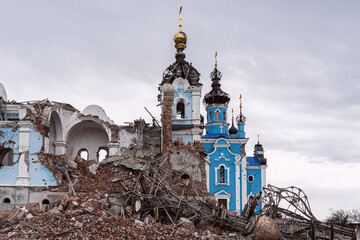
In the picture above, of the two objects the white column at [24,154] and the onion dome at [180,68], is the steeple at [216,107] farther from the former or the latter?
the white column at [24,154]

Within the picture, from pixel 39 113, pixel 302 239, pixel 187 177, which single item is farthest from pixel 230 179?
pixel 39 113

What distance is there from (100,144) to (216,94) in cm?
1622

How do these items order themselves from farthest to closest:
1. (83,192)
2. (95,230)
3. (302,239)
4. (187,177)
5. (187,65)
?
(187,65) < (187,177) < (83,192) < (302,239) < (95,230)

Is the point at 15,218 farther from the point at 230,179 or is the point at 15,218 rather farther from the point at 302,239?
the point at 230,179

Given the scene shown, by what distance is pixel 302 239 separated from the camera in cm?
1436

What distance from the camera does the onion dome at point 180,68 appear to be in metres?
26.9

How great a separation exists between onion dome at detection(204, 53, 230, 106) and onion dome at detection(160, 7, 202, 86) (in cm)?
769

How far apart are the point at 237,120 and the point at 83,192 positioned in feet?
99.5

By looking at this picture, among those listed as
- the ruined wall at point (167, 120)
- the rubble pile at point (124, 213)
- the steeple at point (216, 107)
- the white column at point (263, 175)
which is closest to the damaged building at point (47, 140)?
the rubble pile at point (124, 213)

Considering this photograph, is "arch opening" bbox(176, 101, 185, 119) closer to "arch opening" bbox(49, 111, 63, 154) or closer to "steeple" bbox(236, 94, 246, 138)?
"arch opening" bbox(49, 111, 63, 154)

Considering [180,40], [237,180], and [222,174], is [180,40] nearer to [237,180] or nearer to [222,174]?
[222,174]

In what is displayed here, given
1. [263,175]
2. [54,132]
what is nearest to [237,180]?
[263,175]

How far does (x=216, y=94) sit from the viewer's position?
3528cm

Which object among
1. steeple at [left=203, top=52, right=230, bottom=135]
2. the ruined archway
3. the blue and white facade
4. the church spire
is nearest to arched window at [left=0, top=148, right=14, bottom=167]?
the ruined archway
